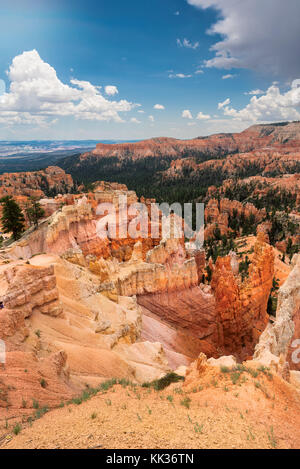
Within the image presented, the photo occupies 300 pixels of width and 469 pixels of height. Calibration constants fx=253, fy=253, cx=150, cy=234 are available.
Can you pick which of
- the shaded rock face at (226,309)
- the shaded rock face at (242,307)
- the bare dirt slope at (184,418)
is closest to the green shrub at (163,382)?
the bare dirt slope at (184,418)

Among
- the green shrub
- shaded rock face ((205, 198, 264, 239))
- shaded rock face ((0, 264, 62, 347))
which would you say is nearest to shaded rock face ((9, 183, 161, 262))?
shaded rock face ((0, 264, 62, 347))

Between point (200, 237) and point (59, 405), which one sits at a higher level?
point (59, 405)

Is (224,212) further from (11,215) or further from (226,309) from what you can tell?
(11,215)

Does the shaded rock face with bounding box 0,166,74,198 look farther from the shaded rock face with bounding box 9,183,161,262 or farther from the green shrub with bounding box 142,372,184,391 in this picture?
the green shrub with bounding box 142,372,184,391

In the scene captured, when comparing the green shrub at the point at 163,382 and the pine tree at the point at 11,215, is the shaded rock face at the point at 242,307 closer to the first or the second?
the green shrub at the point at 163,382

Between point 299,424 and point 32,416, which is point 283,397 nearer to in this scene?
point 299,424

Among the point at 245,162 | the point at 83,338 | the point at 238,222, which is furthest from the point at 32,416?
the point at 245,162
